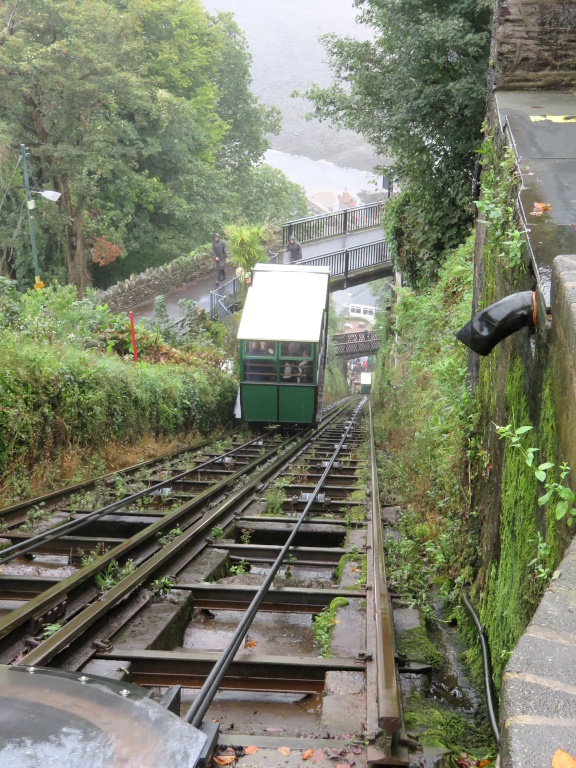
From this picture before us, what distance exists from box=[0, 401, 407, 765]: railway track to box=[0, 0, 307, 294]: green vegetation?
21.5 meters

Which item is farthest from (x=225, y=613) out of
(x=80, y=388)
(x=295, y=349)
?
(x=295, y=349)

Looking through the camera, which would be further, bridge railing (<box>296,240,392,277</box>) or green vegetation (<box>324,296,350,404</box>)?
green vegetation (<box>324,296,350,404</box>)

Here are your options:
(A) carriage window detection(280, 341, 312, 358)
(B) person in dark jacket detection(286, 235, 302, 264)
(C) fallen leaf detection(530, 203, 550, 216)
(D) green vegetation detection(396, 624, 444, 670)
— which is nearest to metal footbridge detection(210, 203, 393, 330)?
(B) person in dark jacket detection(286, 235, 302, 264)

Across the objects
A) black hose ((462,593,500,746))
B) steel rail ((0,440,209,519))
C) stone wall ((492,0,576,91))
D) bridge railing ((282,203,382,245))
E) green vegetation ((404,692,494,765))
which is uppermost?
bridge railing ((282,203,382,245))

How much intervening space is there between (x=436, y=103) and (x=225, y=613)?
466 inches

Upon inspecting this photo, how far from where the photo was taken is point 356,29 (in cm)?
16725

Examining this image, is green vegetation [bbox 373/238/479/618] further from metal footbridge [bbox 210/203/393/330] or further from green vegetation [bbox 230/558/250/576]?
metal footbridge [bbox 210/203/393/330]

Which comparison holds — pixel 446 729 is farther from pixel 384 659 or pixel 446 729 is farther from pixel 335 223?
pixel 335 223

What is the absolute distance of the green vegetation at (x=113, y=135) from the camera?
27.8 metres

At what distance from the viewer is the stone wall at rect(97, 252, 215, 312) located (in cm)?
3042

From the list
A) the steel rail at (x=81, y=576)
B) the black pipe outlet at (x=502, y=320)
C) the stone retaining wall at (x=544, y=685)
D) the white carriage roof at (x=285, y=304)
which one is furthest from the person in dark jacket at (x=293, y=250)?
the stone retaining wall at (x=544, y=685)

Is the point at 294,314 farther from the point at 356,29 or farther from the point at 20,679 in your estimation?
the point at 356,29

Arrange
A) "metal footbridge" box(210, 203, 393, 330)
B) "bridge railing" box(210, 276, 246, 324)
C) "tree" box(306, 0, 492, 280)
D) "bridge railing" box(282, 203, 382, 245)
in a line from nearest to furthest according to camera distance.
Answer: "tree" box(306, 0, 492, 280) < "bridge railing" box(210, 276, 246, 324) < "metal footbridge" box(210, 203, 393, 330) < "bridge railing" box(282, 203, 382, 245)

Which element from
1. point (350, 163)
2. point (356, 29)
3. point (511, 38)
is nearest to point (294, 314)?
point (511, 38)
